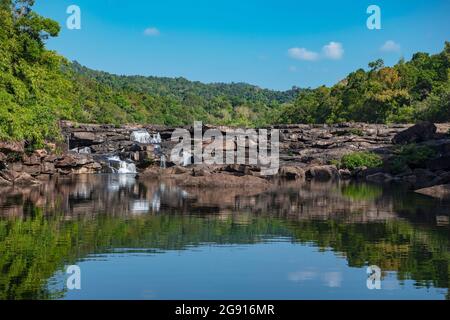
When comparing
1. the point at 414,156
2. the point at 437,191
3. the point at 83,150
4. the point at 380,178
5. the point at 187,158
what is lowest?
the point at 380,178

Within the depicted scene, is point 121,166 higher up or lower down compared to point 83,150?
lower down

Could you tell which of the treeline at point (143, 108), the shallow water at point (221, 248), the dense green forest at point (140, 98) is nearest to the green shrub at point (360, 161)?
the dense green forest at point (140, 98)

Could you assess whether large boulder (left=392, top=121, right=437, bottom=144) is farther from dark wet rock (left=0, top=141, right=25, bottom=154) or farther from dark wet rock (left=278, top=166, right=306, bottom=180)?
dark wet rock (left=0, top=141, right=25, bottom=154)

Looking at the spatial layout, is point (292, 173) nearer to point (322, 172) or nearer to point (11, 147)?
point (322, 172)

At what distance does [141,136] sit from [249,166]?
29098 mm

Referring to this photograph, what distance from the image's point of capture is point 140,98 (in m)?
147

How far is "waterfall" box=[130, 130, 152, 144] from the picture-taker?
80.8 meters

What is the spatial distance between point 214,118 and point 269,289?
162704 mm

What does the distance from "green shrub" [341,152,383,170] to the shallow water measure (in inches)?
1327

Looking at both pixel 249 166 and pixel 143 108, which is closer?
pixel 249 166

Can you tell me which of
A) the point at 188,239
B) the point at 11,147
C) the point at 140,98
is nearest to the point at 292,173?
the point at 11,147

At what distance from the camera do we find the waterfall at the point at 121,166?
226 ft

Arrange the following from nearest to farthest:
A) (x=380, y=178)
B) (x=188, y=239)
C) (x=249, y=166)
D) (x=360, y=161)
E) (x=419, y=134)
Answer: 1. (x=188, y=239)
2. (x=249, y=166)
3. (x=380, y=178)
4. (x=419, y=134)
5. (x=360, y=161)
